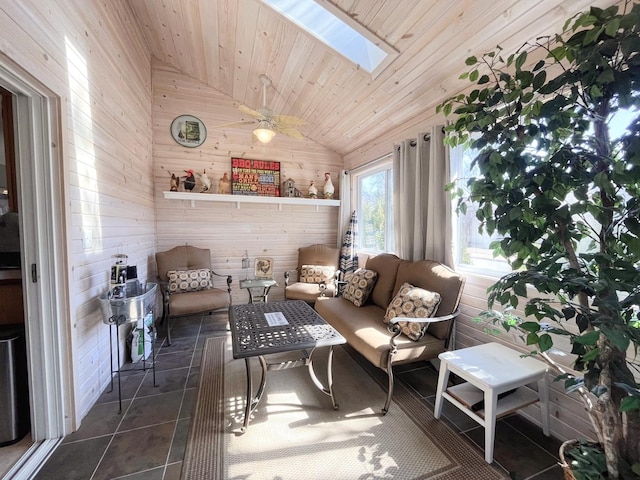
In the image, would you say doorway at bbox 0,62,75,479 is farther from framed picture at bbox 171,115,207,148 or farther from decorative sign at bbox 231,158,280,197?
decorative sign at bbox 231,158,280,197

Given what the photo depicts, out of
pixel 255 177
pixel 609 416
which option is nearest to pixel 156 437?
pixel 609 416

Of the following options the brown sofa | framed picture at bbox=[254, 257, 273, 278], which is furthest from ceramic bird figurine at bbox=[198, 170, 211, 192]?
the brown sofa

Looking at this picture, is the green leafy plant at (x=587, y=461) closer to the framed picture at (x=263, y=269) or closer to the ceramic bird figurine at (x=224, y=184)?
the framed picture at (x=263, y=269)

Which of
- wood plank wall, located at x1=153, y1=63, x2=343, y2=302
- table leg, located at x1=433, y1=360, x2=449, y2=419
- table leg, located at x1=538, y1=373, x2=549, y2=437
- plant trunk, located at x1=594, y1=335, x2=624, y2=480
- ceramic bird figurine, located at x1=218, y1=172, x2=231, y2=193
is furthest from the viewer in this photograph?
ceramic bird figurine, located at x1=218, y1=172, x2=231, y2=193

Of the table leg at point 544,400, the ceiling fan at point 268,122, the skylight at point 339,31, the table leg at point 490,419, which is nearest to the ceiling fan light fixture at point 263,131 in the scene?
the ceiling fan at point 268,122

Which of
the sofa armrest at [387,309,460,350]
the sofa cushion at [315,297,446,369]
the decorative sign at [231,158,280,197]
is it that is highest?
the decorative sign at [231,158,280,197]

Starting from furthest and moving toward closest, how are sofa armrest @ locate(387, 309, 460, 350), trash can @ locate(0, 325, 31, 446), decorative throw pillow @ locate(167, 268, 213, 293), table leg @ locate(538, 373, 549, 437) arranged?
decorative throw pillow @ locate(167, 268, 213, 293) → sofa armrest @ locate(387, 309, 460, 350) → table leg @ locate(538, 373, 549, 437) → trash can @ locate(0, 325, 31, 446)

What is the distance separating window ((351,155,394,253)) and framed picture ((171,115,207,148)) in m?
2.32

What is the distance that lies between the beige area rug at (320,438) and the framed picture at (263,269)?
1969 mm

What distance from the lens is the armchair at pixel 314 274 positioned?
11.7 ft

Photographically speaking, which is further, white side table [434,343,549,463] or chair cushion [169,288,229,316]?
chair cushion [169,288,229,316]

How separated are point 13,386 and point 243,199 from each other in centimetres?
284

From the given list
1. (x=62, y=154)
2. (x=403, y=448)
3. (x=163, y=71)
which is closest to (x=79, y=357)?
(x=62, y=154)

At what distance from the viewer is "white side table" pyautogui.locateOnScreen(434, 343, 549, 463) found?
1498 millimetres
